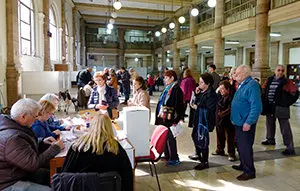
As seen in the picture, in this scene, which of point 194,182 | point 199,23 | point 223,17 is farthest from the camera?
point 199,23

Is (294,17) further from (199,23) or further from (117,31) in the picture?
(117,31)

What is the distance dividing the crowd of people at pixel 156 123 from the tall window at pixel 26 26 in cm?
644

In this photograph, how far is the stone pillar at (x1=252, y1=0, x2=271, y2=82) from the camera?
33.8ft

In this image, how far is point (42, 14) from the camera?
10773 mm

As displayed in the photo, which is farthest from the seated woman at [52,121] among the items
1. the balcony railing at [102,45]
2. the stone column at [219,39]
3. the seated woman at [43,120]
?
the balcony railing at [102,45]

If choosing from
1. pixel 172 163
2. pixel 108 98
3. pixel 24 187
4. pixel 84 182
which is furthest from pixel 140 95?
pixel 84 182

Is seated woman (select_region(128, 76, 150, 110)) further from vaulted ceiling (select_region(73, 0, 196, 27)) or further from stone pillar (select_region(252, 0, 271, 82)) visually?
vaulted ceiling (select_region(73, 0, 196, 27))

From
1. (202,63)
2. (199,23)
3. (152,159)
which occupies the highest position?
(199,23)

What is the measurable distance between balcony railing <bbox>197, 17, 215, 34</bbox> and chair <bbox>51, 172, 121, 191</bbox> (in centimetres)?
1426

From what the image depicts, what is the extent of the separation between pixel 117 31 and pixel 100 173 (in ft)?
86.9

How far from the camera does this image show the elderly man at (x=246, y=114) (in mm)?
3338

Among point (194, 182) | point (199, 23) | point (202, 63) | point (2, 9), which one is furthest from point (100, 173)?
point (202, 63)

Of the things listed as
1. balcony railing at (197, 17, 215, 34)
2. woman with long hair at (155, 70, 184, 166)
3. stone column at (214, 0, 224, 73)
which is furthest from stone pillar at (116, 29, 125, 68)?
woman with long hair at (155, 70, 184, 166)

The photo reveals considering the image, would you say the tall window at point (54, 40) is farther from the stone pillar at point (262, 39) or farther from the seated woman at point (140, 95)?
the seated woman at point (140, 95)
